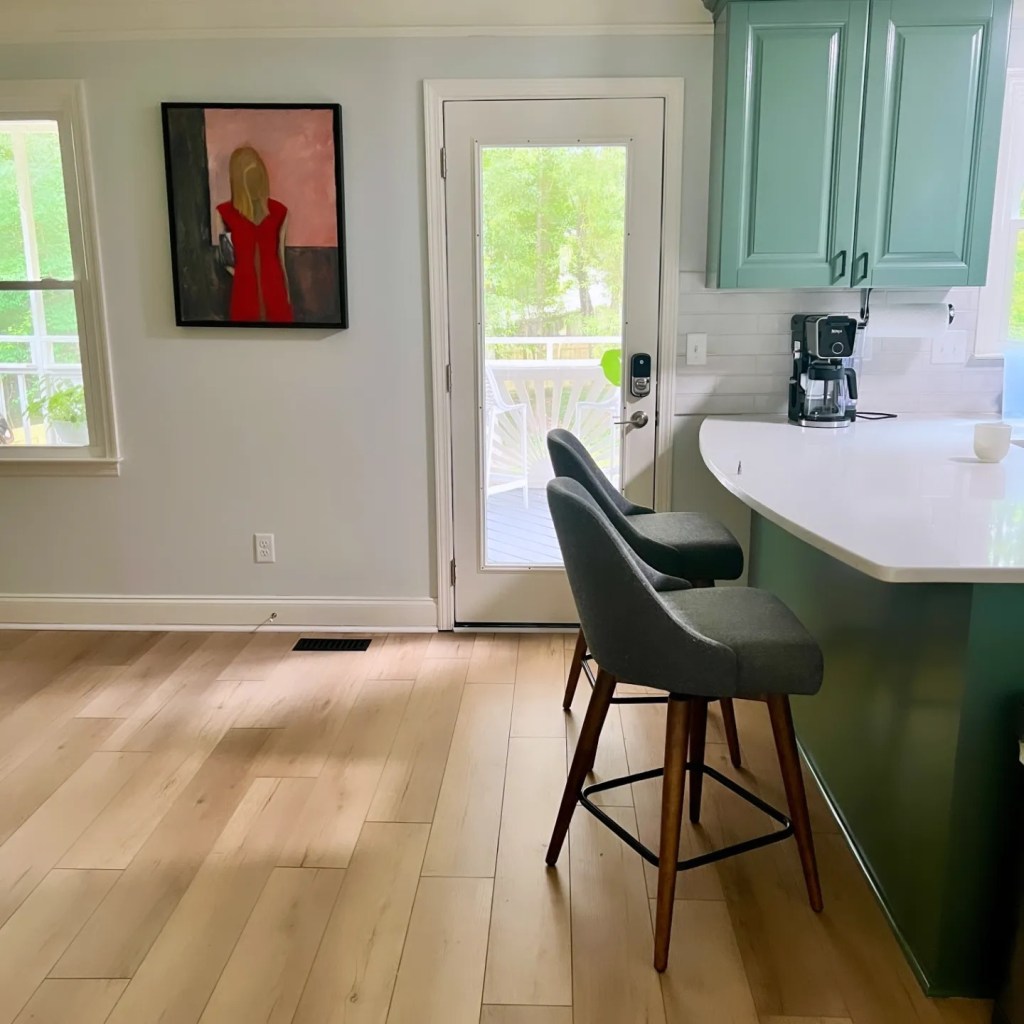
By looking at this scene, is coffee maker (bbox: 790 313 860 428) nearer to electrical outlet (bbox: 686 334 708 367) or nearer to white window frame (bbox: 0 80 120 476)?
electrical outlet (bbox: 686 334 708 367)

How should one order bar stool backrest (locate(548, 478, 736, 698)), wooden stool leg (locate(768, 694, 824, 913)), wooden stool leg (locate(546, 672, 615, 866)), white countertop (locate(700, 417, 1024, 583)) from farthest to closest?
wooden stool leg (locate(546, 672, 615, 866)), wooden stool leg (locate(768, 694, 824, 913)), bar stool backrest (locate(548, 478, 736, 698)), white countertop (locate(700, 417, 1024, 583))

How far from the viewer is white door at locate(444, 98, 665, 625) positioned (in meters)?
3.36

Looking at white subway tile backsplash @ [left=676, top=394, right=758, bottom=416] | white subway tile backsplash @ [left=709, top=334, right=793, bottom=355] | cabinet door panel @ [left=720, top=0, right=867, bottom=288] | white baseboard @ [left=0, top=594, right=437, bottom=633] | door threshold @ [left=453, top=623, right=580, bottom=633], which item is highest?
cabinet door panel @ [left=720, top=0, right=867, bottom=288]

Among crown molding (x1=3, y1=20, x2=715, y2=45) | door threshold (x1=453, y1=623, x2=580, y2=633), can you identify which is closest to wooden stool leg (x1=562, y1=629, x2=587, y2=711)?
door threshold (x1=453, y1=623, x2=580, y2=633)

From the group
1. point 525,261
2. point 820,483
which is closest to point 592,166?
point 525,261

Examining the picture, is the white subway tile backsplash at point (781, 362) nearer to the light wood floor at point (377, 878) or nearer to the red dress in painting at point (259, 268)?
the light wood floor at point (377, 878)

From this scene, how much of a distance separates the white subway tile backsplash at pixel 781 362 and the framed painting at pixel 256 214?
133 cm

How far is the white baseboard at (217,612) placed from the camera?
3762 mm

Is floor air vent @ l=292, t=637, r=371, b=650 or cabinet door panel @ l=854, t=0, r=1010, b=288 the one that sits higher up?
cabinet door panel @ l=854, t=0, r=1010, b=288

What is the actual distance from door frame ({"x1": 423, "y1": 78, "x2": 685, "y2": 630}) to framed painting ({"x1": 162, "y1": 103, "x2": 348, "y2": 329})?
1.12ft

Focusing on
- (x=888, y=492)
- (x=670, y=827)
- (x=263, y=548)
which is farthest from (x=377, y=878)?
(x=263, y=548)

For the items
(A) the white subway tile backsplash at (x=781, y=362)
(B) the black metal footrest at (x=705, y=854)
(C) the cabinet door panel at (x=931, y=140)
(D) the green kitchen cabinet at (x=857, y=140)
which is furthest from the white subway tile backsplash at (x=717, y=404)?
(B) the black metal footrest at (x=705, y=854)

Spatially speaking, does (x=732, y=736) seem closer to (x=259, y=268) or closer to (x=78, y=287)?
(x=259, y=268)

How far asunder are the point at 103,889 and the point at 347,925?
592mm
